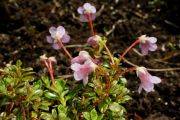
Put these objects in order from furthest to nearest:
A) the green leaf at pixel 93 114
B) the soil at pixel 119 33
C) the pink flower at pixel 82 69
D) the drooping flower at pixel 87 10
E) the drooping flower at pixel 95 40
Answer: the soil at pixel 119 33 → the drooping flower at pixel 87 10 → the drooping flower at pixel 95 40 → the green leaf at pixel 93 114 → the pink flower at pixel 82 69

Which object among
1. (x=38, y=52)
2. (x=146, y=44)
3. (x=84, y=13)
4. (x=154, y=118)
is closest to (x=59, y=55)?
(x=38, y=52)

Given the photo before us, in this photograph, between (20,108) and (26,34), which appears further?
(26,34)

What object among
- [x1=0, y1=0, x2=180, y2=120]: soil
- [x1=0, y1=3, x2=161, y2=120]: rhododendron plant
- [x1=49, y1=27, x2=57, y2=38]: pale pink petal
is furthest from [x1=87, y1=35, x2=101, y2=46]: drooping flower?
[x1=0, y1=0, x2=180, y2=120]: soil

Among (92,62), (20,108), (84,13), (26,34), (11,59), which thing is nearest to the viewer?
(92,62)

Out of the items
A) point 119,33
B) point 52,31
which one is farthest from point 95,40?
point 119,33

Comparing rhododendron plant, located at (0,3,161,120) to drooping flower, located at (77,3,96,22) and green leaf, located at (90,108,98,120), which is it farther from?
drooping flower, located at (77,3,96,22)

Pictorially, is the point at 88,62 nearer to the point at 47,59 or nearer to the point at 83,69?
the point at 83,69

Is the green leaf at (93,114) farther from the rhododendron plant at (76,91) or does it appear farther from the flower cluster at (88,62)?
the flower cluster at (88,62)

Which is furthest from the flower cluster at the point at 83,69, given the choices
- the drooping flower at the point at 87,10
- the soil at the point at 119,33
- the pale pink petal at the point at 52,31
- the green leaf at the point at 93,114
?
the soil at the point at 119,33

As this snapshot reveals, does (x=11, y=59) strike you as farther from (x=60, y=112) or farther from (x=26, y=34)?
(x=60, y=112)
